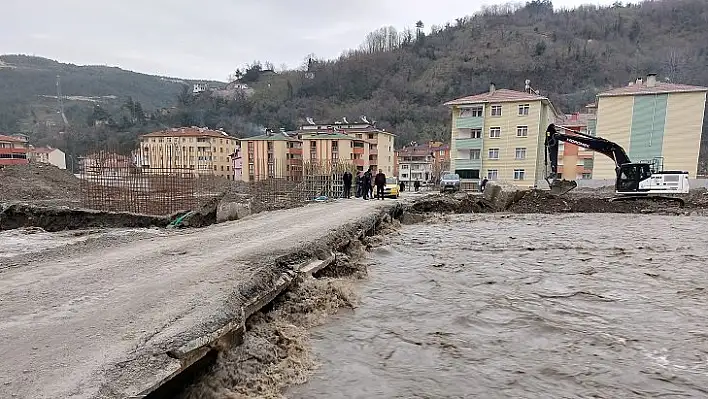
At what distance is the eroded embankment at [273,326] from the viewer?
11.4 ft

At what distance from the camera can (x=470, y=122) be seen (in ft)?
141

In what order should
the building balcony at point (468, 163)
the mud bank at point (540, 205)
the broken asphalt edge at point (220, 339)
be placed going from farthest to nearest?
the building balcony at point (468, 163) < the mud bank at point (540, 205) < the broken asphalt edge at point (220, 339)

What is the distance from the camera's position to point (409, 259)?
9.09m

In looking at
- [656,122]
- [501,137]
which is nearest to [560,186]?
[501,137]

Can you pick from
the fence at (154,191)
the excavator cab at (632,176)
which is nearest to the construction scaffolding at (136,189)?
the fence at (154,191)

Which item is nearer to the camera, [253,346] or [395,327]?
[253,346]

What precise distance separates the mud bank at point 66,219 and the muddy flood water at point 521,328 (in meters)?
6.70

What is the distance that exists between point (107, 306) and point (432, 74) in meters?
104

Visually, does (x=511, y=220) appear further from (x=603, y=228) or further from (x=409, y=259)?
(x=409, y=259)

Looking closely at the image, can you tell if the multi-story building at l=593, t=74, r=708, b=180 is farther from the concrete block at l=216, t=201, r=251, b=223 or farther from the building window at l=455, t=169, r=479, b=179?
the concrete block at l=216, t=201, r=251, b=223

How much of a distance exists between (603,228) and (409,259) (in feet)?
27.2

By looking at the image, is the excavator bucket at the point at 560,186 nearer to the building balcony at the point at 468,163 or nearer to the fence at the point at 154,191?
the fence at the point at 154,191

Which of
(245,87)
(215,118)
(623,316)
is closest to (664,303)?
(623,316)

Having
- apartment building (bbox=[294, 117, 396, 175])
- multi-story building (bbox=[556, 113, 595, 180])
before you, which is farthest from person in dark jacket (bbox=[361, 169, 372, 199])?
multi-story building (bbox=[556, 113, 595, 180])
